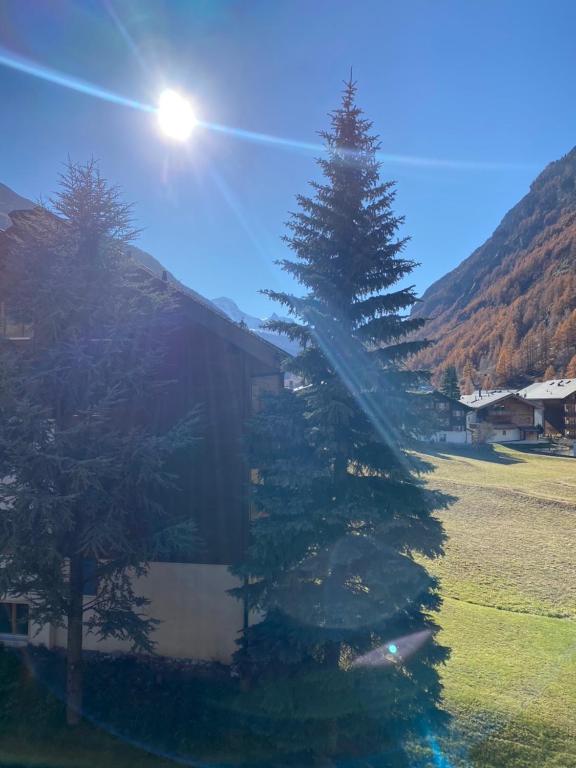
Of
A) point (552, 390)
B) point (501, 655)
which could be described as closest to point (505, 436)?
point (552, 390)

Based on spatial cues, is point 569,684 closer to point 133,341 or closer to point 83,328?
point 133,341

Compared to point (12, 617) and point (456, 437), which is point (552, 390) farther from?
point (12, 617)

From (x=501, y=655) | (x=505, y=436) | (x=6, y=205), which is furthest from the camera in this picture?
(x=505, y=436)

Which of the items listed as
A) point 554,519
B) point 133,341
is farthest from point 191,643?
point 554,519

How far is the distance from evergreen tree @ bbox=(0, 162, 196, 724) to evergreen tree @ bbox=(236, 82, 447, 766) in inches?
75.2

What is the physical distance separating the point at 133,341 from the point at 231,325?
2260 millimetres

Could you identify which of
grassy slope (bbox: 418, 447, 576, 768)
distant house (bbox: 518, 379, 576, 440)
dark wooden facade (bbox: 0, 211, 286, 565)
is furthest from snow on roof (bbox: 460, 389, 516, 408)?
dark wooden facade (bbox: 0, 211, 286, 565)

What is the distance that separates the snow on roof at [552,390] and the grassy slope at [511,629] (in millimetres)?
46941

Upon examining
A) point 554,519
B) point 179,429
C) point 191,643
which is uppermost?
point 179,429

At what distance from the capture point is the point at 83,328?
21.8 ft

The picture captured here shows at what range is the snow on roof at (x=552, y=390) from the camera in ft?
209

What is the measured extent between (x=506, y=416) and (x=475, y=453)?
20587mm

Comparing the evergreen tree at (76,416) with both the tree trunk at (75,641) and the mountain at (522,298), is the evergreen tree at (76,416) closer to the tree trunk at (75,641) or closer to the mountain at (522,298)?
the tree trunk at (75,641)

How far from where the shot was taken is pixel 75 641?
6.89m
